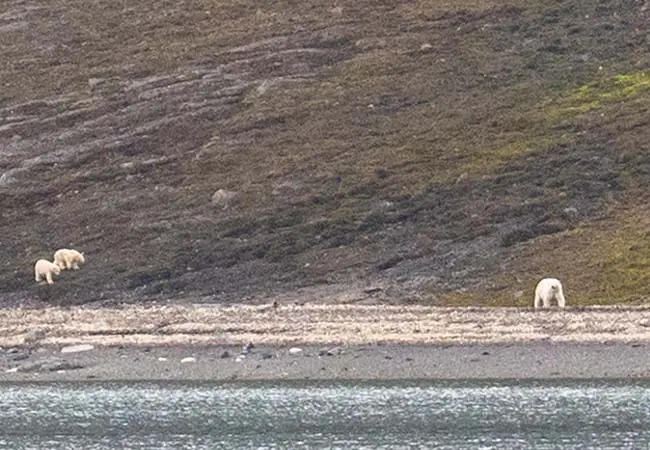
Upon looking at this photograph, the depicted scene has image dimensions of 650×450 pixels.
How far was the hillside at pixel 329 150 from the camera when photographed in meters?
26.9

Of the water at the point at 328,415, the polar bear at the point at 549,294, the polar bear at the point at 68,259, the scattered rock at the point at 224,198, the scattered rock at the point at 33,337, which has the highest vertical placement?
the scattered rock at the point at 224,198

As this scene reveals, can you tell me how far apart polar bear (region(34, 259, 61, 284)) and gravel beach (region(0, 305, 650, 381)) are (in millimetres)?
4981

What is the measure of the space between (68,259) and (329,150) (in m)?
8.40

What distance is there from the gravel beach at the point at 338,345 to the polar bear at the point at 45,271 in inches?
196

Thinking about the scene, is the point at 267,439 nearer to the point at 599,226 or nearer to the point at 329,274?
the point at 329,274

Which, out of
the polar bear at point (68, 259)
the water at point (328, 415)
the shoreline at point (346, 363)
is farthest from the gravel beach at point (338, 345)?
the polar bear at point (68, 259)

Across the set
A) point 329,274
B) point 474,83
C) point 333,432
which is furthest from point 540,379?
point 474,83

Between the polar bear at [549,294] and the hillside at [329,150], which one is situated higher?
the hillside at [329,150]

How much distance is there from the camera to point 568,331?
62.4ft

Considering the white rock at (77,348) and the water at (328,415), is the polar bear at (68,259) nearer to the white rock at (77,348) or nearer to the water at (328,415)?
the white rock at (77,348)

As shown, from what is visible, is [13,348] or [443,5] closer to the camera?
[13,348]

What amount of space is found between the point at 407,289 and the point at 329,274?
72.1 inches

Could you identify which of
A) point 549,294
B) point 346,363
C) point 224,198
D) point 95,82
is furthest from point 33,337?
point 95,82

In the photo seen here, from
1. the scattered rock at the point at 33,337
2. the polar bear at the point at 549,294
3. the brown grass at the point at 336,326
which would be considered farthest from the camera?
the polar bear at the point at 549,294
